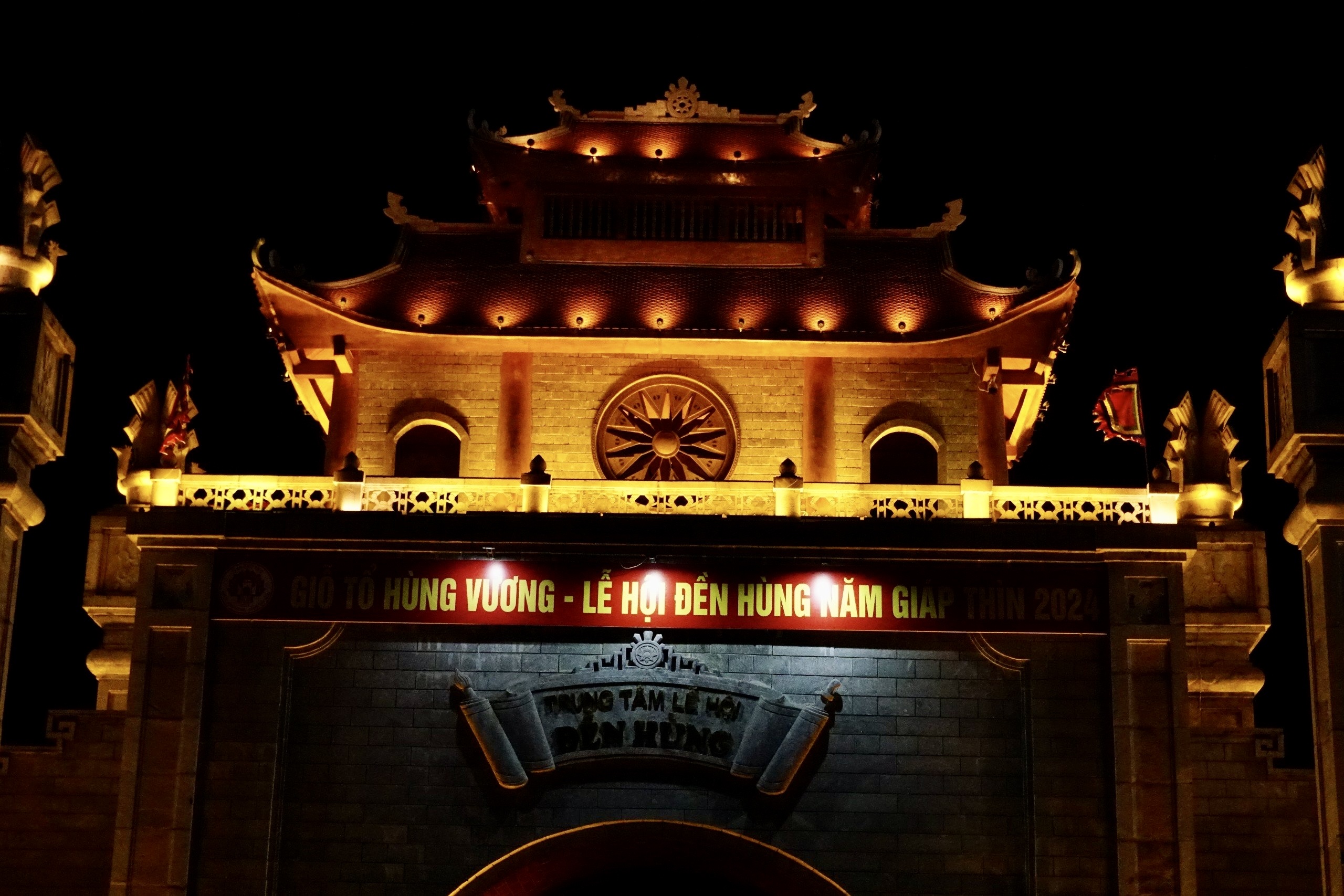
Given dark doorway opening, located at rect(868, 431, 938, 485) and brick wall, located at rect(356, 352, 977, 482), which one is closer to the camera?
brick wall, located at rect(356, 352, 977, 482)

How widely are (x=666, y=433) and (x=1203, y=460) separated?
733cm

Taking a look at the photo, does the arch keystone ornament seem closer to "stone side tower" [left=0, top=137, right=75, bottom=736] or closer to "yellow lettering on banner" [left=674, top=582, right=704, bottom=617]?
"yellow lettering on banner" [left=674, top=582, right=704, bottom=617]

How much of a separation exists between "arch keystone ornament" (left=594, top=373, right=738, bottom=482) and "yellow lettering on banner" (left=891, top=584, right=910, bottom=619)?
4.32 metres

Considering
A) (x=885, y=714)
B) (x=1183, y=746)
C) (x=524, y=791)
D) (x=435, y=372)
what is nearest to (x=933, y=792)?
(x=885, y=714)

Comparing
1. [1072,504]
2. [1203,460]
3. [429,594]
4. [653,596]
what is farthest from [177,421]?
[1203,460]

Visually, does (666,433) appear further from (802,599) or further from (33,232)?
(33,232)

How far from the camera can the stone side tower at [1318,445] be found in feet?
69.4

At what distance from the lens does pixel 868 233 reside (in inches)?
1131

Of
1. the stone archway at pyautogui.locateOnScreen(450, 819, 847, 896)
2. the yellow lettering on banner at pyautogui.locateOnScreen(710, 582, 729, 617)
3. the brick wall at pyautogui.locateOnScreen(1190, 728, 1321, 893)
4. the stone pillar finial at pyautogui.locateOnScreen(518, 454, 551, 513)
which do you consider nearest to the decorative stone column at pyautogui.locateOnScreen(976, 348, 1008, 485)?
the brick wall at pyautogui.locateOnScreen(1190, 728, 1321, 893)

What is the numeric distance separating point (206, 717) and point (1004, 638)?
947 cm

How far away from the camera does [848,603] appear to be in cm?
2277

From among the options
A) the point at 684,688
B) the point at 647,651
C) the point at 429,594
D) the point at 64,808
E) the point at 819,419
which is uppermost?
the point at 819,419

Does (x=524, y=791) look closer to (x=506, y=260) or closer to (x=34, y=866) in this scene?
(x=34, y=866)

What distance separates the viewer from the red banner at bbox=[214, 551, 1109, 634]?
74.5 ft
